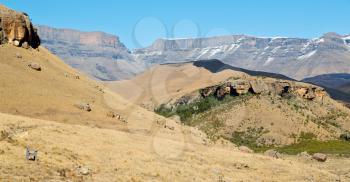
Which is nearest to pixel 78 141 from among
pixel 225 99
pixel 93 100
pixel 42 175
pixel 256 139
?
pixel 42 175

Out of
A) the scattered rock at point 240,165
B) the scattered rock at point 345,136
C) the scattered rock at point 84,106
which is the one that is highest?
the scattered rock at point 84,106

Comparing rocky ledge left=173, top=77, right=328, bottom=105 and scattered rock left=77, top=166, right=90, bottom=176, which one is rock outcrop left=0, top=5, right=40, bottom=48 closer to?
scattered rock left=77, top=166, right=90, bottom=176

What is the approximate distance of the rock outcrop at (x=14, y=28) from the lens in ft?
341

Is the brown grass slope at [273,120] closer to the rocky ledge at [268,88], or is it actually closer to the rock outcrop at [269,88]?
the rocky ledge at [268,88]

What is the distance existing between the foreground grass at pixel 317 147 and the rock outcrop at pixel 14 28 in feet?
225

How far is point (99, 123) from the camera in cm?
8256

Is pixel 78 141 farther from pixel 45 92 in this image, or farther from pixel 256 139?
pixel 256 139

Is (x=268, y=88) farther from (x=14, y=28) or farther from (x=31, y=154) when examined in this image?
(x=31, y=154)

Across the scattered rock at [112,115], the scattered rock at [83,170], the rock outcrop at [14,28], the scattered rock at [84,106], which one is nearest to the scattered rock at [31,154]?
the scattered rock at [83,170]

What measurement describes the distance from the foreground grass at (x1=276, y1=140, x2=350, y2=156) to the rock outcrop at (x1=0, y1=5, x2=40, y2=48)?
225 feet

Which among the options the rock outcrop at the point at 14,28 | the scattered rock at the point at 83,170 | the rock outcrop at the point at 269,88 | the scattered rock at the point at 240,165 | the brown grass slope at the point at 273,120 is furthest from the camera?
the rock outcrop at the point at 269,88

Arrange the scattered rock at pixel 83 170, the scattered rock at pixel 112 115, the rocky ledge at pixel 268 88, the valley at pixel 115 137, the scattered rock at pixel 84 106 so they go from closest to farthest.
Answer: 1. the scattered rock at pixel 83 170
2. the valley at pixel 115 137
3. the scattered rock at pixel 84 106
4. the scattered rock at pixel 112 115
5. the rocky ledge at pixel 268 88

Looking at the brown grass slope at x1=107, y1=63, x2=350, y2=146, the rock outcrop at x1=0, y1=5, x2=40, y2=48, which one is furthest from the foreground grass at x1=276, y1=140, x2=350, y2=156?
the rock outcrop at x1=0, y1=5, x2=40, y2=48

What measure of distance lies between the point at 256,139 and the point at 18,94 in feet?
279
